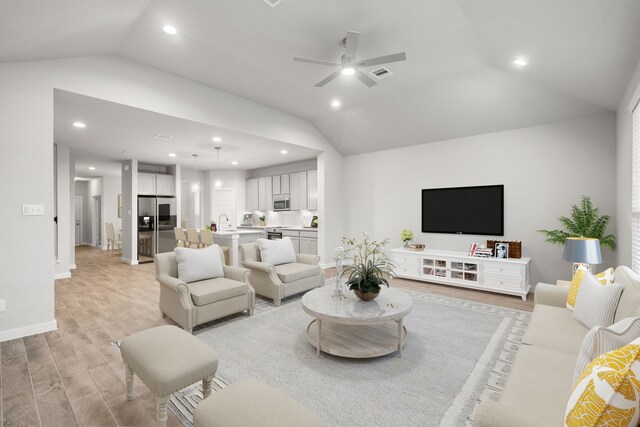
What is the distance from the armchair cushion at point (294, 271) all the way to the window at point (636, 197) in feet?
11.7

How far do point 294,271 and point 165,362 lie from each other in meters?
2.65

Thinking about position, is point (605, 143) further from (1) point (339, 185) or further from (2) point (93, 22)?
(2) point (93, 22)

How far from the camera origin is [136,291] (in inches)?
194

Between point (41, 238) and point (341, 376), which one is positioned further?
point (41, 238)

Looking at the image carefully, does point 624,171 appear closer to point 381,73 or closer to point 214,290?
point 381,73

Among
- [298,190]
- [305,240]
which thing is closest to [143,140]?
[298,190]

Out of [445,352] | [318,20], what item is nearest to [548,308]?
[445,352]

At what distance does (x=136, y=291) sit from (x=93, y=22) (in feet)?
12.4

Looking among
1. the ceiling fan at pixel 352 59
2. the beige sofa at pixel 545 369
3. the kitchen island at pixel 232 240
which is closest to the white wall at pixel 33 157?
the ceiling fan at pixel 352 59

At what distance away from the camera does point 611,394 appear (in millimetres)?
982

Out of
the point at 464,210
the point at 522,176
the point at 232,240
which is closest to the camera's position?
the point at 522,176

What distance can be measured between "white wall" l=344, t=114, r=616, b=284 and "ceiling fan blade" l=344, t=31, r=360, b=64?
332 cm

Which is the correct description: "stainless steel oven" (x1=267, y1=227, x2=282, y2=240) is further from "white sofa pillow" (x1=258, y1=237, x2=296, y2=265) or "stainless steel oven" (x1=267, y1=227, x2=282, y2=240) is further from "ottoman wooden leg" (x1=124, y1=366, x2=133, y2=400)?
"ottoman wooden leg" (x1=124, y1=366, x2=133, y2=400)

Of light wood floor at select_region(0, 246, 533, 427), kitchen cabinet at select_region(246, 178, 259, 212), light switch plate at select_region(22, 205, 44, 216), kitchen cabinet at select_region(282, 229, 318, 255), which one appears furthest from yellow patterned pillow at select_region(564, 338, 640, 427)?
kitchen cabinet at select_region(246, 178, 259, 212)
